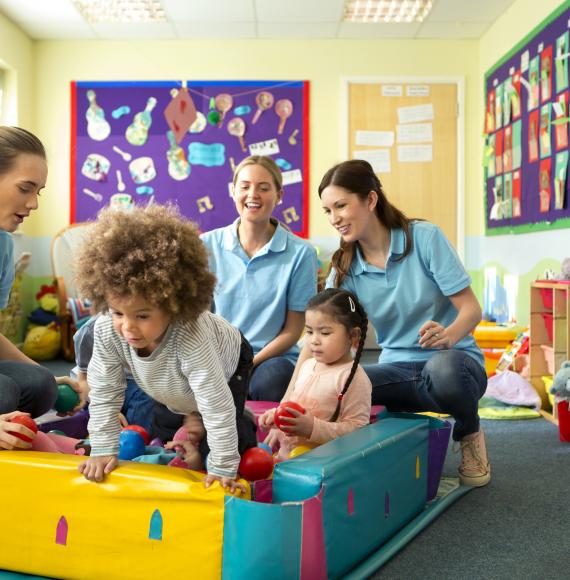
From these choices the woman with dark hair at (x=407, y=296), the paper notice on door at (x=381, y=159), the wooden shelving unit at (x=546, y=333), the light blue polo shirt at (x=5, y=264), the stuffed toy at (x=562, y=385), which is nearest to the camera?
the light blue polo shirt at (x=5, y=264)

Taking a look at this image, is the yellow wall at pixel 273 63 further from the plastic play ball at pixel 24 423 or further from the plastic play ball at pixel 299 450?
the plastic play ball at pixel 24 423

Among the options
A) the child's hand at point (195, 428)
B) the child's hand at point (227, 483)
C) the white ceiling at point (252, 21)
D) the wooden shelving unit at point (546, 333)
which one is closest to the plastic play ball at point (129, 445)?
the child's hand at point (195, 428)

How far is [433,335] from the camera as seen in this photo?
76.9 inches

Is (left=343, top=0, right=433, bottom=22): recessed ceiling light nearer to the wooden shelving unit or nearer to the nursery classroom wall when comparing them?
the nursery classroom wall

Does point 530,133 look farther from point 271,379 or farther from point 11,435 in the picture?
point 11,435

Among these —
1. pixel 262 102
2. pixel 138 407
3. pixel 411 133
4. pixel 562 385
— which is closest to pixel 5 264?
pixel 138 407

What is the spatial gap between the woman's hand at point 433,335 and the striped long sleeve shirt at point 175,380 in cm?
63

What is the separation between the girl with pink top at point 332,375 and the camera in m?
1.82

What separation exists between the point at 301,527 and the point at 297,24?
4375 mm

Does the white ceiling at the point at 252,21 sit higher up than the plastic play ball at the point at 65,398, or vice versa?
the white ceiling at the point at 252,21

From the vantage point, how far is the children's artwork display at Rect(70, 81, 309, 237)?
536 cm

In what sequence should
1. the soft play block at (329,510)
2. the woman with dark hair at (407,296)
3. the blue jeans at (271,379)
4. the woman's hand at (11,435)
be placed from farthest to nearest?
1. the blue jeans at (271,379)
2. the woman with dark hair at (407,296)
3. the woman's hand at (11,435)
4. the soft play block at (329,510)

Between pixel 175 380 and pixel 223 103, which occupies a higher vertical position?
pixel 223 103

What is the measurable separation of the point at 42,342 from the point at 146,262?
381 centimetres
